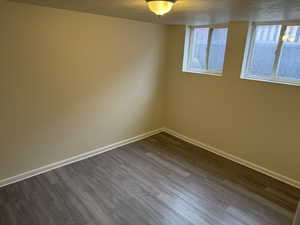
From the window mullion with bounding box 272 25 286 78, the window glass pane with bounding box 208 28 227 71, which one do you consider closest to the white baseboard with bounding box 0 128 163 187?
the window glass pane with bounding box 208 28 227 71

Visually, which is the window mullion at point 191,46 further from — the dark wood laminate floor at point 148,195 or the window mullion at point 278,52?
the dark wood laminate floor at point 148,195

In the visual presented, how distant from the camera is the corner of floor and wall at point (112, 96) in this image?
2391 millimetres

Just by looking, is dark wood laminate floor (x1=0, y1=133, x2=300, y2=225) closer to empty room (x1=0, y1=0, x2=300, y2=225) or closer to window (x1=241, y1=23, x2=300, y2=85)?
empty room (x1=0, y1=0, x2=300, y2=225)

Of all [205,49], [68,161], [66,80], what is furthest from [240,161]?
[66,80]

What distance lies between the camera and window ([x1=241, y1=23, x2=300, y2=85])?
2.64 metres

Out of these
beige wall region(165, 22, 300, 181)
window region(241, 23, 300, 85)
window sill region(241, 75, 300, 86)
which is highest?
window region(241, 23, 300, 85)

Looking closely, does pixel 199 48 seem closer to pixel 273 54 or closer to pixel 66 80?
pixel 273 54

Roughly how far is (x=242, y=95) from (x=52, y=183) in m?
2.82

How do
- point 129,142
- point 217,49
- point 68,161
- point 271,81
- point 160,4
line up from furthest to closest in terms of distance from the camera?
point 129,142 < point 217,49 < point 68,161 < point 271,81 < point 160,4

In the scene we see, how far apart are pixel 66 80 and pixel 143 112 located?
5.05 ft

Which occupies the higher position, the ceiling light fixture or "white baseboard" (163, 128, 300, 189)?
the ceiling light fixture

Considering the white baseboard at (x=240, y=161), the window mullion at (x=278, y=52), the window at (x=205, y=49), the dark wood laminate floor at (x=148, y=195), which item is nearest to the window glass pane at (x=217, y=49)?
the window at (x=205, y=49)

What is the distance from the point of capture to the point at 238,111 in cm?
311

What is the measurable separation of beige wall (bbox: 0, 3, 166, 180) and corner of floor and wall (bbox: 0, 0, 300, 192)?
1cm
